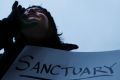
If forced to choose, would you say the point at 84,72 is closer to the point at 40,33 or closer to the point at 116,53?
the point at 116,53

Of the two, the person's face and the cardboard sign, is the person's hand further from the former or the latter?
the cardboard sign

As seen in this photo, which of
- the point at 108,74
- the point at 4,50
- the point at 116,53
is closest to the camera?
the point at 108,74

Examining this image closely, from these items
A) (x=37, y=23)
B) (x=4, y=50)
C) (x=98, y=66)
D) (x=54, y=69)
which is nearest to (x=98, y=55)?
(x=98, y=66)

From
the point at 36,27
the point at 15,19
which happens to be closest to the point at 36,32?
the point at 36,27

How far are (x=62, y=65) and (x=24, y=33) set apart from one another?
9.8 inches

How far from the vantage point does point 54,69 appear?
1222mm

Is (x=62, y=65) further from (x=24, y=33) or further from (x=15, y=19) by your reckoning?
(x=15, y=19)

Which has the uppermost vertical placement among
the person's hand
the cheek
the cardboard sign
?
the person's hand

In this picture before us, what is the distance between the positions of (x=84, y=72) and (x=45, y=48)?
0.24 meters

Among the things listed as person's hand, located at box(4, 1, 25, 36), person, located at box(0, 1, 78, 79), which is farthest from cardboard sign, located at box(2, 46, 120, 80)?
person's hand, located at box(4, 1, 25, 36)

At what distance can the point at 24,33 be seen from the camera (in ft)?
4.31

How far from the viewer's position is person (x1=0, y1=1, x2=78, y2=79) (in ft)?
4.23

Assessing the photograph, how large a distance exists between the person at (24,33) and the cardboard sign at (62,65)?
0.13 ft

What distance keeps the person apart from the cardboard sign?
0.13 feet
